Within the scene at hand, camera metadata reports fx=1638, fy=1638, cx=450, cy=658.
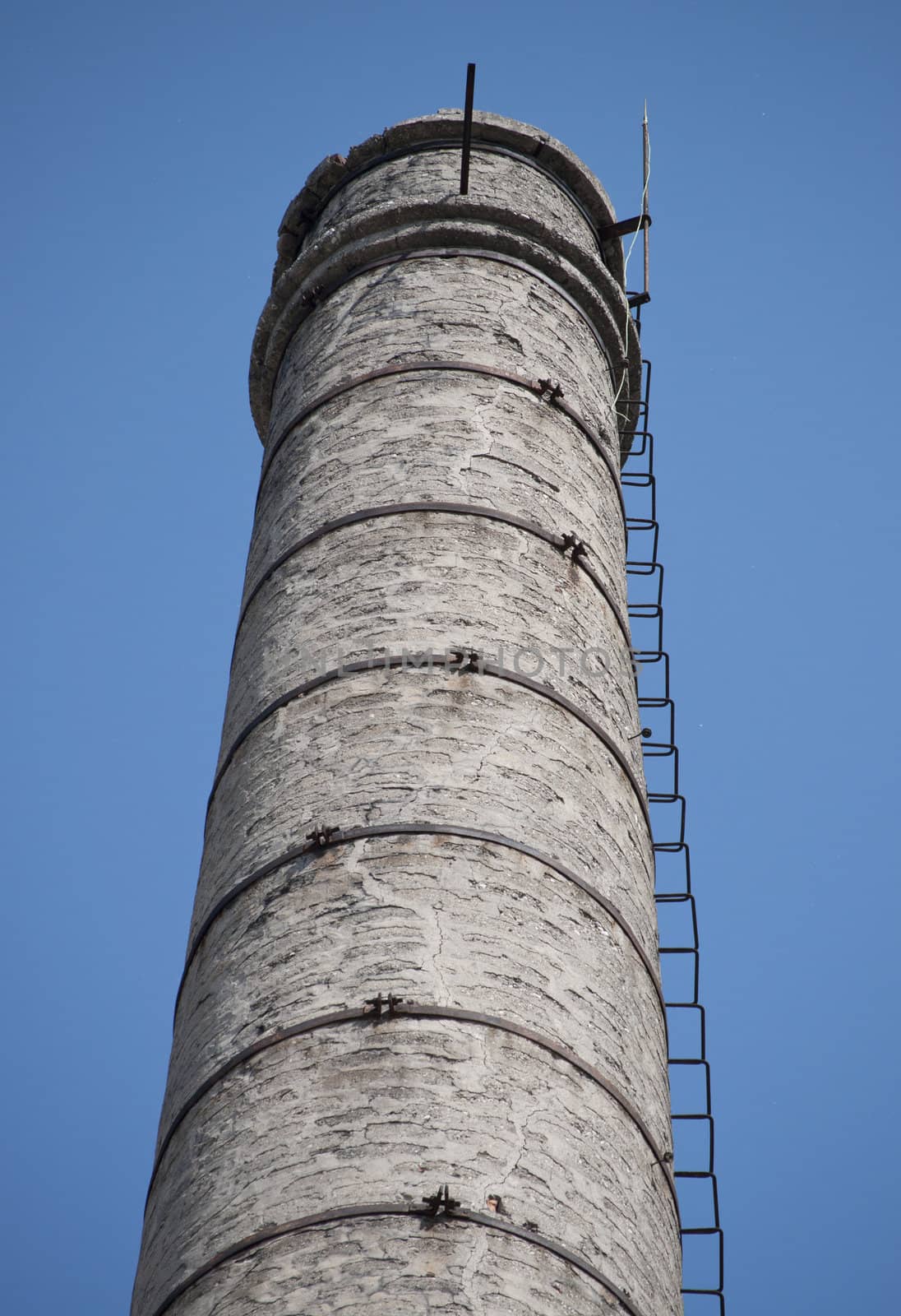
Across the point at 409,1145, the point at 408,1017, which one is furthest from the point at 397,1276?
the point at 408,1017

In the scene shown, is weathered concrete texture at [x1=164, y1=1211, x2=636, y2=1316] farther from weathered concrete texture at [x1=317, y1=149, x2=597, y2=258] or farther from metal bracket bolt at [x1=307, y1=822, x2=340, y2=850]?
weathered concrete texture at [x1=317, y1=149, x2=597, y2=258]

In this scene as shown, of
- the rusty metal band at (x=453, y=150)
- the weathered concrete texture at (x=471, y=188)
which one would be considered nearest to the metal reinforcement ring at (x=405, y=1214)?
the weathered concrete texture at (x=471, y=188)

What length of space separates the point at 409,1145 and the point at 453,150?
526 cm

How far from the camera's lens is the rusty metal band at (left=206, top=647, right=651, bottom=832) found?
560cm

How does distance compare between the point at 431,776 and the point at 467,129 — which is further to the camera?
the point at 467,129

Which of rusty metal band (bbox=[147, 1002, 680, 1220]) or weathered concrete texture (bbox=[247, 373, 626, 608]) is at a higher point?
weathered concrete texture (bbox=[247, 373, 626, 608])

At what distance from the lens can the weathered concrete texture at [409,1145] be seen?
435 centimetres

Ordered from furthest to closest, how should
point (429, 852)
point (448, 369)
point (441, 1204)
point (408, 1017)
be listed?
point (448, 369) → point (429, 852) → point (408, 1017) → point (441, 1204)

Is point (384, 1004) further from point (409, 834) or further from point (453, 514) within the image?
point (453, 514)

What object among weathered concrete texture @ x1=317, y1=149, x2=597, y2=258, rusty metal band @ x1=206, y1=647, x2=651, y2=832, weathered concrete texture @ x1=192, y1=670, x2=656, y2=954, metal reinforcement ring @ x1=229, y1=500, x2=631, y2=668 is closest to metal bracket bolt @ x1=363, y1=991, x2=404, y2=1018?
weathered concrete texture @ x1=192, y1=670, x2=656, y2=954

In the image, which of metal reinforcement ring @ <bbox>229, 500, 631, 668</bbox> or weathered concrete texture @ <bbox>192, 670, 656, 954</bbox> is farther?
metal reinforcement ring @ <bbox>229, 500, 631, 668</bbox>

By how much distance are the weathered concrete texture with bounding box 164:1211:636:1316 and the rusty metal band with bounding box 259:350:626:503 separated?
3.53 meters

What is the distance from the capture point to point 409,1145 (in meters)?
4.37

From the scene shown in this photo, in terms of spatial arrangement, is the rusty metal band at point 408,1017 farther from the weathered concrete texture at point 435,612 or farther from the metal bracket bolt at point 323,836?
the weathered concrete texture at point 435,612
